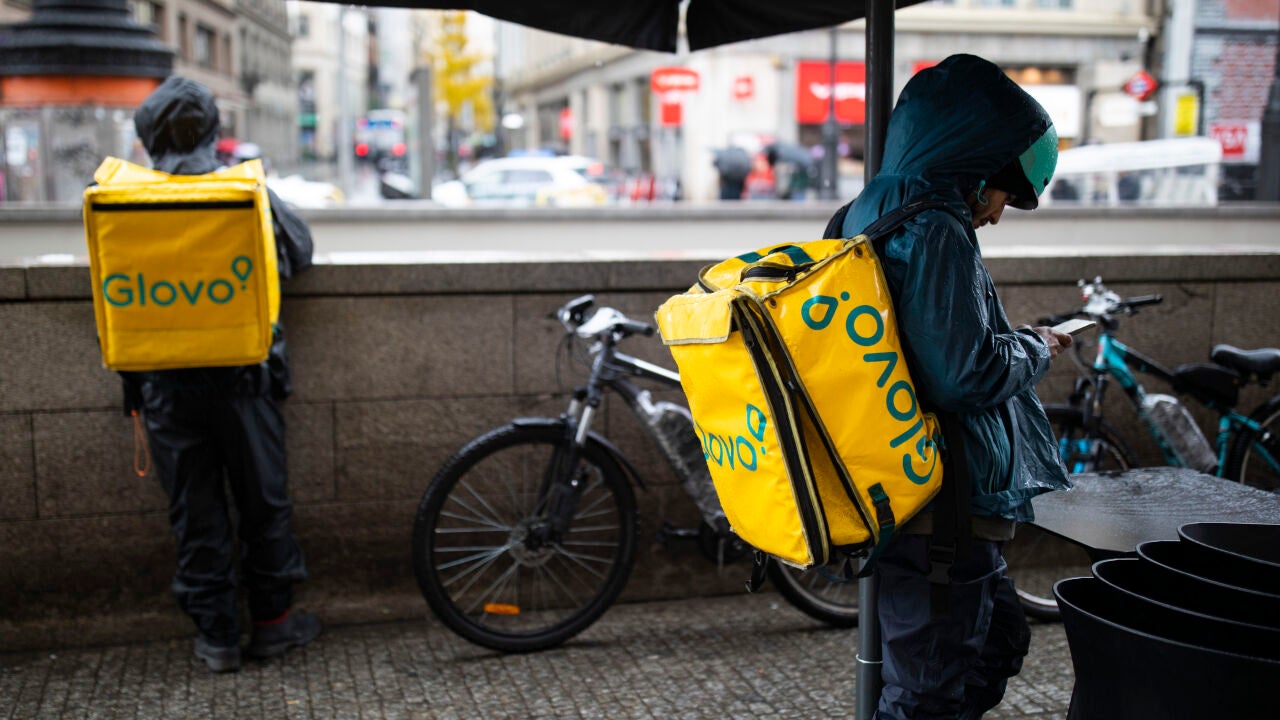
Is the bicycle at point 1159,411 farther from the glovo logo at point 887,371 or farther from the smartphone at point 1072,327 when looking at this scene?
the glovo logo at point 887,371

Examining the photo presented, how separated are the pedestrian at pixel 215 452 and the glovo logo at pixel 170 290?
0.93 feet

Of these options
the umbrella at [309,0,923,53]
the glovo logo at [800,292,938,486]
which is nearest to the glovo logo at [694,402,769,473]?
the glovo logo at [800,292,938,486]

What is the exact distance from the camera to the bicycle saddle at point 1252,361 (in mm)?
4738

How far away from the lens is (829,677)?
170 inches

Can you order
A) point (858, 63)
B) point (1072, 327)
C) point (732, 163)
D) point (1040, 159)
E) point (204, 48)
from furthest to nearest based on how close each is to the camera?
point (204, 48), point (858, 63), point (732, 163), point (1072, 327), point (1040, 159)

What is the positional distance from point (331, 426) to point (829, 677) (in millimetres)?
2166

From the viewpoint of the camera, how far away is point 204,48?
5269cm

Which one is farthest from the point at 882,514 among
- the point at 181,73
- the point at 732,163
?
the point at 181,73

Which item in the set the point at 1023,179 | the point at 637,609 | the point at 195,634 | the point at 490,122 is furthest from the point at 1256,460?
the point at 490,122

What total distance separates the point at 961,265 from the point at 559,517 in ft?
A: 7.80

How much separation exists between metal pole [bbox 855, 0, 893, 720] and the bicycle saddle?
251 centimetres

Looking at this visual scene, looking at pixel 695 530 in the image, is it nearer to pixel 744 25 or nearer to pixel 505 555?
pixel 505 555

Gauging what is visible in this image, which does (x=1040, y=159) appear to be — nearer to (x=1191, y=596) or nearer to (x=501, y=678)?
(x=1191, y=596)

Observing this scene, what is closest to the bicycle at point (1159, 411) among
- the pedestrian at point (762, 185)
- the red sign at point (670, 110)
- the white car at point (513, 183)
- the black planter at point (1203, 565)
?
the black planter at point (1203, 565)
